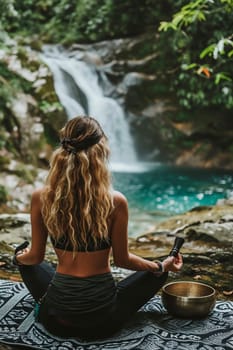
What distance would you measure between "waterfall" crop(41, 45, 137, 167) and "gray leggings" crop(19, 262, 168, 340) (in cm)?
751

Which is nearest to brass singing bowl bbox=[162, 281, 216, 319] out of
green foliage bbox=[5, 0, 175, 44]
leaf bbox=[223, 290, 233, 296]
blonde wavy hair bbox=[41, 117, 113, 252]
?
leaf bbox=[223, 290, 233, 296]

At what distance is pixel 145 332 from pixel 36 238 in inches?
27.9

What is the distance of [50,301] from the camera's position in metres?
2.44

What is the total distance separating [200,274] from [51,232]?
1561mm

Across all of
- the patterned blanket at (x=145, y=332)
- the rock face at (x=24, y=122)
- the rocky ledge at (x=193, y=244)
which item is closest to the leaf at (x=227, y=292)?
the rocky ledge at (x=193, y=244)

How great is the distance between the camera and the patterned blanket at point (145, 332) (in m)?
2.37

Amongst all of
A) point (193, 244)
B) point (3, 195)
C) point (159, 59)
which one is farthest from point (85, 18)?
point (193, 244)

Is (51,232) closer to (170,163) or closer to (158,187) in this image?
(158,187)

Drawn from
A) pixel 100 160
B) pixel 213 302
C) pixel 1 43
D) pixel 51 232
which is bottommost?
Answer: pixel 213 302

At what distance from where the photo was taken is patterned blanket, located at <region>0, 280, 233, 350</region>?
237cm

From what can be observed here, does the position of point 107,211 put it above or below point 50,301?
above

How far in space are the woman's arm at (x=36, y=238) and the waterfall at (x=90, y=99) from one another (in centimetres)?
760

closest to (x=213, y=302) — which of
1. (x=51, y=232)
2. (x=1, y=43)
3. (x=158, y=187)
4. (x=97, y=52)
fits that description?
(x=51, y=232)

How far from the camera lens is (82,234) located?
2318 mm
